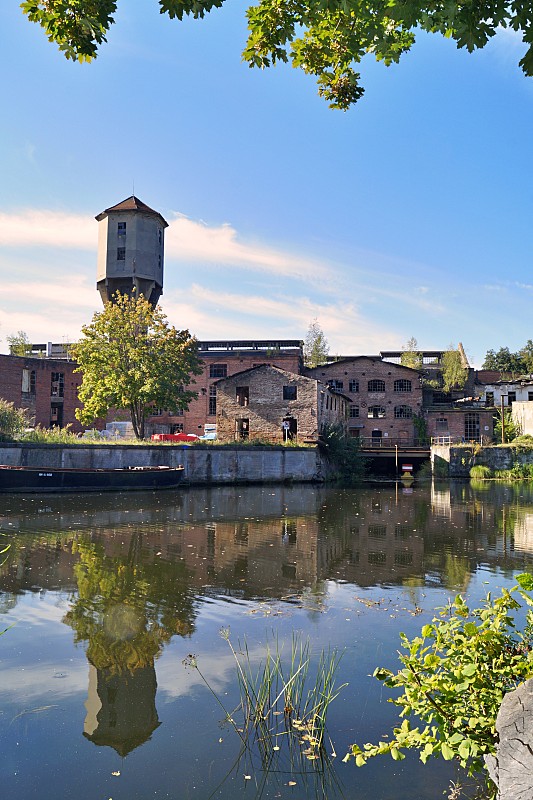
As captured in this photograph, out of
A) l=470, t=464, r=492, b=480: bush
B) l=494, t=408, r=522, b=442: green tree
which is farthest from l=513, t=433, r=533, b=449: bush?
l=494, t=408, r=522, b=442: green tree

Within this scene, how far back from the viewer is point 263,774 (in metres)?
4.42

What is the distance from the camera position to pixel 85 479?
1033 inches

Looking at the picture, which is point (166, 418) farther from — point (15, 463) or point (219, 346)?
point (15, 463)

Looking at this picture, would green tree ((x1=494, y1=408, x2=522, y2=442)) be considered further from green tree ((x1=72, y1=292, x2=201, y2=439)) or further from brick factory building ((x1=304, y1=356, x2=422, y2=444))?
green tree ((x1=72, y1=292, x2=201, y2=439))

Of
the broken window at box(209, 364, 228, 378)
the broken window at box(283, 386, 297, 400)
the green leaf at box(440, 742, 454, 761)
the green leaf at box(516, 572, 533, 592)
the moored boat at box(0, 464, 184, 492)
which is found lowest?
the moored boat at box(0, 464, 184, 492)

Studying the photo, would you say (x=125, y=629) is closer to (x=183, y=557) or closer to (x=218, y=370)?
(x=183, y=557)

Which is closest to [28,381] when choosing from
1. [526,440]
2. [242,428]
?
[242,428]

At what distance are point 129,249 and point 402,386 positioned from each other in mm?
27123

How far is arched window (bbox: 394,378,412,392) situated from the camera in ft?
173

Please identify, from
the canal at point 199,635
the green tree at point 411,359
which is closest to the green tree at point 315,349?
the green tree at point 411,359

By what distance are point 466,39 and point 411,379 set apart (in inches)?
1978

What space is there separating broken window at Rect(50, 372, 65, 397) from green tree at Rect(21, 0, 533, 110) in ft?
164

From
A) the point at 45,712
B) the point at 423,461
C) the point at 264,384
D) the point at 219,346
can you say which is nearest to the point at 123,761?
the point at 45,712

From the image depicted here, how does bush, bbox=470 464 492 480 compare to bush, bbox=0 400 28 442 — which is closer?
bush, bbox=0 400 28 442
